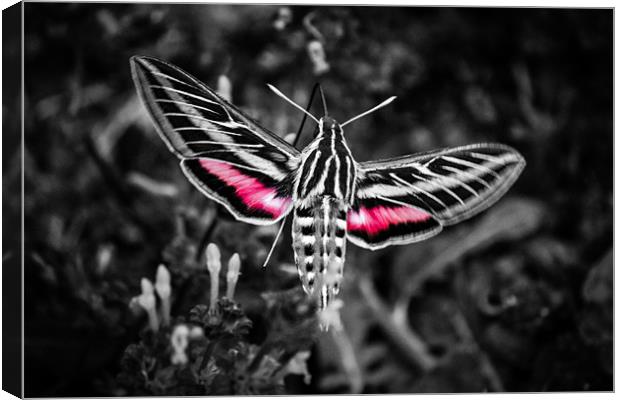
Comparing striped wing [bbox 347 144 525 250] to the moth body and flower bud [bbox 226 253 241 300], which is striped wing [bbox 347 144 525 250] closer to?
the moth body

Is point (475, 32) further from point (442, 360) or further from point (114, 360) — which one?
point (114, 360)

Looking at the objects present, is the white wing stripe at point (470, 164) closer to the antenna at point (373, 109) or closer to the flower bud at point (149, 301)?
the antenna at point (373, 109)

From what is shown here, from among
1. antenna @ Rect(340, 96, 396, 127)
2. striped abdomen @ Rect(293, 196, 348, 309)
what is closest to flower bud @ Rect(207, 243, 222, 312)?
striped abdomen @ Rect(293, 196, 348, 309)

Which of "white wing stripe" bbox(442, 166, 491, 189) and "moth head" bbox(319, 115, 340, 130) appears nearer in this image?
"white wing stripe" bbox(442, 166, 491, 189)

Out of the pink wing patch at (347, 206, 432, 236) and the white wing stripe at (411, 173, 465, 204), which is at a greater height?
the white wing stripe at (411, 173, 465, 204)

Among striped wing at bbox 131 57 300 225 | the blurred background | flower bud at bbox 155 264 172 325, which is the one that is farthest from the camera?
the blurred background

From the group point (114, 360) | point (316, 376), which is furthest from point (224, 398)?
point (316, 376)
